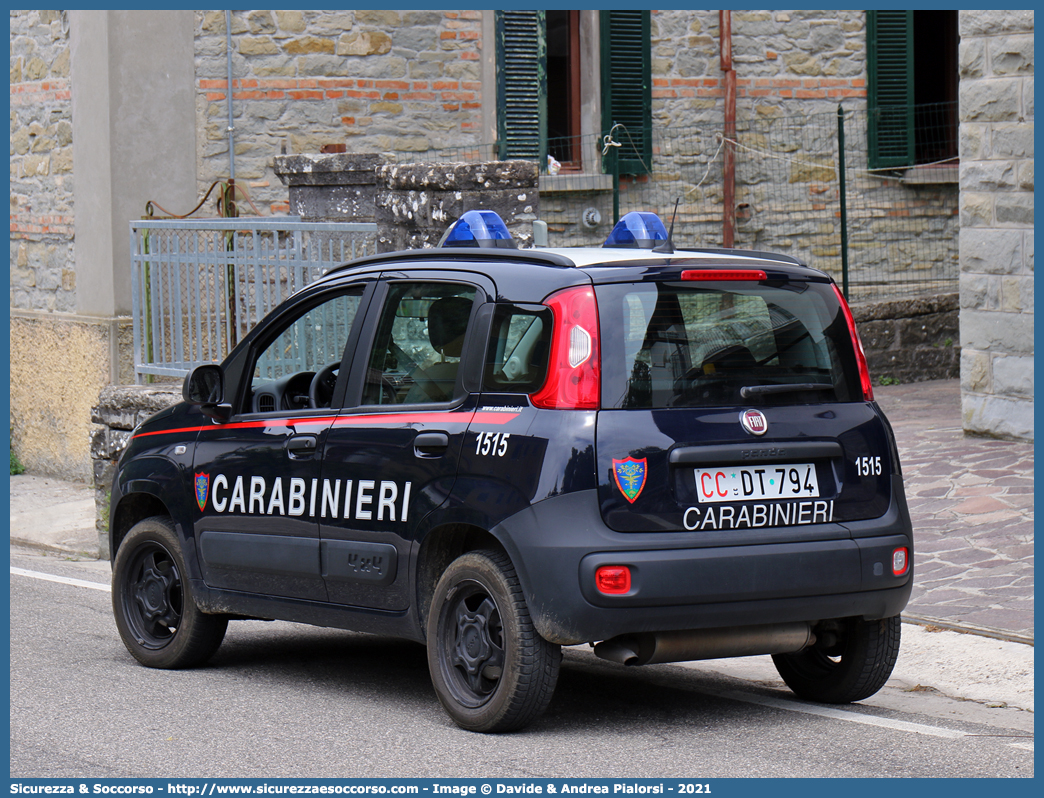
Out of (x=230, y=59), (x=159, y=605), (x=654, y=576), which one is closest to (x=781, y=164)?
(x=230, y=59)

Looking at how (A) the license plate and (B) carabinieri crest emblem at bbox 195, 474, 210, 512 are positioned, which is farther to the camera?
(B) carabinieri crest emblem at bbox 195, 474, 210, 512

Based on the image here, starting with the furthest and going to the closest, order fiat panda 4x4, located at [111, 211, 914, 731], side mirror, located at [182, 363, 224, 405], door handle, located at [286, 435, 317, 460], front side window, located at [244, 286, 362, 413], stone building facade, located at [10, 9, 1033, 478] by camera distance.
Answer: stone building facade, located at [10, 9, 1033, 478] < side mirror, located at [182, 363, 224, 405] < front side window, located at [244, 286, 362, 413] < door handle, located at [286, 435, 317, 460] < fiat panda 4x4, located at [111, 211, 914, 731]

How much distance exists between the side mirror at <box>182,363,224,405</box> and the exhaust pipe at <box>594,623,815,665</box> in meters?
2.25

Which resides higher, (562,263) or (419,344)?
(562,263)

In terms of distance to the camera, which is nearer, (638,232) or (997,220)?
(638,232)

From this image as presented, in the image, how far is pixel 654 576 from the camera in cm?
527

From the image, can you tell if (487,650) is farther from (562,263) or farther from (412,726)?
(562,263)

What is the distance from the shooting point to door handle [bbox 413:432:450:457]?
18.7 ft

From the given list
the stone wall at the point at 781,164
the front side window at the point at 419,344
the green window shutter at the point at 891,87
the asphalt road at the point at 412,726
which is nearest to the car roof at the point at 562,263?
the front side window at the point at 419,344

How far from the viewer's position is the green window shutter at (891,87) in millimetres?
17422

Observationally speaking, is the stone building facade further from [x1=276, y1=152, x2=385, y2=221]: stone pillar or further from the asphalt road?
the asphalt road

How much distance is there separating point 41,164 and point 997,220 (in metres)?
9.12

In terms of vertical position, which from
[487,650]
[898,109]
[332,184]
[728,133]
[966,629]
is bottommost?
[966,629]

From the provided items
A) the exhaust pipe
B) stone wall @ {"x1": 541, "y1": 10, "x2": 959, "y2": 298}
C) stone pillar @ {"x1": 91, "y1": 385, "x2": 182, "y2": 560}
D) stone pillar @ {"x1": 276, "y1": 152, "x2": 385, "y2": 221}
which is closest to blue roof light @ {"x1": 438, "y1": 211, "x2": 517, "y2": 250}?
the exhaust pipe
